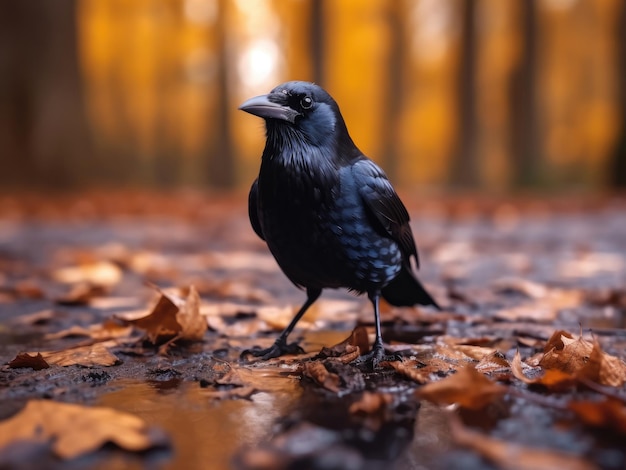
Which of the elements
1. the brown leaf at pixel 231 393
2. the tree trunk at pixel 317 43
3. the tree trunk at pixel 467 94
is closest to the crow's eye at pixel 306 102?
the brown leaf at pixel 231 393

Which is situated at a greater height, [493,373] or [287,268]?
[287,268]

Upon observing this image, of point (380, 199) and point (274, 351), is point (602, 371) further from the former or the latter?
point (274, 351)

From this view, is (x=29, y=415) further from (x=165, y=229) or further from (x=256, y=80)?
(x=256, y=80)

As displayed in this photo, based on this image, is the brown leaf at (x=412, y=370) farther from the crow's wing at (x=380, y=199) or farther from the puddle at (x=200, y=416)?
the crow's wing at (x=380, y=199)

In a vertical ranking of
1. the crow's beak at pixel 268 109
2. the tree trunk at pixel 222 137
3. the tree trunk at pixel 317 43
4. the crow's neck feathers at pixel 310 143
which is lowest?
the tree trunk at pixel 222 137

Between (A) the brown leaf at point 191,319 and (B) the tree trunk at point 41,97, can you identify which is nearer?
(A) the brown leaf at point 191,319

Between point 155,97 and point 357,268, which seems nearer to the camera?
point 357,268

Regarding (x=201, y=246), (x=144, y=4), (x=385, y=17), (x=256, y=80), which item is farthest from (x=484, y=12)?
(x=201, y=246)
